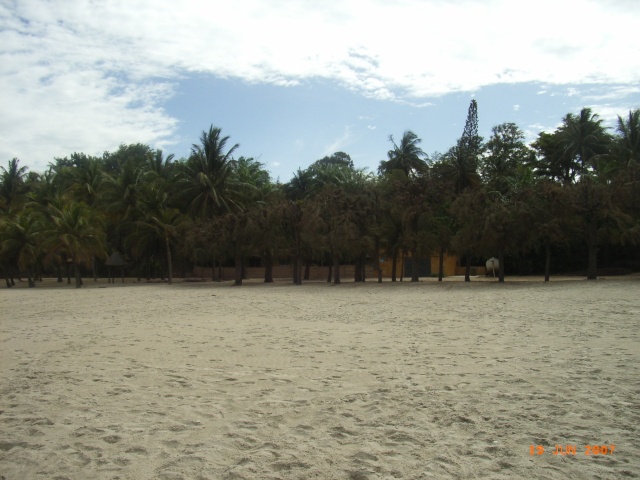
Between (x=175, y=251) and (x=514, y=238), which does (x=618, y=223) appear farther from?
(x=175, y=251)

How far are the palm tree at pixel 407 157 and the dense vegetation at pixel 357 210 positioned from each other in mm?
116

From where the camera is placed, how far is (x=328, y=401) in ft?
21.7

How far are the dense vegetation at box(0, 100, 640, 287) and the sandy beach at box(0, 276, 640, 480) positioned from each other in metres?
15.5

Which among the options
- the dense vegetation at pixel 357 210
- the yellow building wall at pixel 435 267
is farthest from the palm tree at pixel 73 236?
the yellow building wall at pixel 435 267

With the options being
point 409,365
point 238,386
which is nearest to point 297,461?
point 238,386

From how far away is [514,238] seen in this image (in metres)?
27.7

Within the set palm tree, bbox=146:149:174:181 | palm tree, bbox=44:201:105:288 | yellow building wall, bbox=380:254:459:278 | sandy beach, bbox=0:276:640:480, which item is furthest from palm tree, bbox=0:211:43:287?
sandy beach, bbox=0:276:640:480

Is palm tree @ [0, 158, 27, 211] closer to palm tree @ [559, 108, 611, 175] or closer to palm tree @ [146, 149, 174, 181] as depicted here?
palm tree @ [146, 149, 174, 181]

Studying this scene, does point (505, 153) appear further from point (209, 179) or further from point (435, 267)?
point (209, 179)

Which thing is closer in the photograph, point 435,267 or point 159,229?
Result: point 159,229

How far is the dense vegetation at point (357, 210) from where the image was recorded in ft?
90.1

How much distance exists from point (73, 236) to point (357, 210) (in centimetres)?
1833

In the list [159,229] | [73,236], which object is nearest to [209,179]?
[159,229]

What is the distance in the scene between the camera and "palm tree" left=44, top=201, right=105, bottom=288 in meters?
35.9
